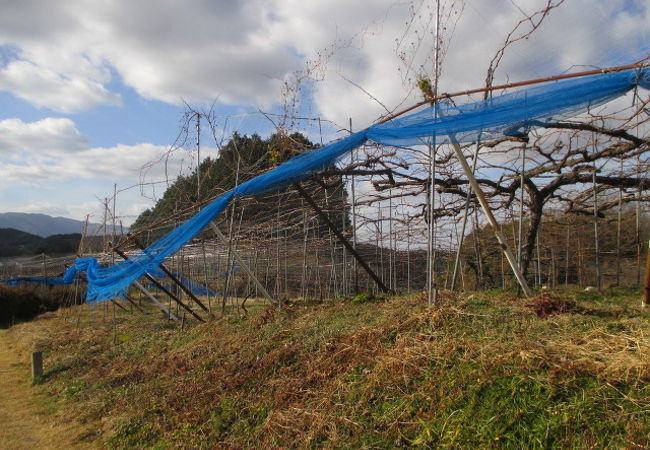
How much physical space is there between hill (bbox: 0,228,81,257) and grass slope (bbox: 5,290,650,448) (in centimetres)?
2968

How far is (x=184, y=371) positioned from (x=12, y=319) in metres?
11.3

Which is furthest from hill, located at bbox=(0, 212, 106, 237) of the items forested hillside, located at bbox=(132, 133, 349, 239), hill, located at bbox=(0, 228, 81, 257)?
forested hillside, located at bbox=(132, 133, 349, 239)

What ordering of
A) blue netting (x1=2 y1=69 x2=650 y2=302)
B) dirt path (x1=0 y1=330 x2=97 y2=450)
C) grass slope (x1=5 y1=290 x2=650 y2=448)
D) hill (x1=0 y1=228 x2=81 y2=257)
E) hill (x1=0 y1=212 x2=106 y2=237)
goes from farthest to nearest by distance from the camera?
hill (x1=0 y1=212 x2=106 y2=237), hill (x1=0 y1=228 x2=81 y2=257), dirt path (x1=0 y1=330 x2=97 y2=450), blue netting (x1=2 y1=69 x2=650 y2=302), grass slope (x1=5 y1=290 x2=650 y2=448)

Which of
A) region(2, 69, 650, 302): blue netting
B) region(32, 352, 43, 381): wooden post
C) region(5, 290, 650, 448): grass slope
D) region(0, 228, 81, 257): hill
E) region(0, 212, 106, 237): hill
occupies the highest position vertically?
region(0, 212, 106, 237): hill

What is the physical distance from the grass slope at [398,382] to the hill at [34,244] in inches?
1168

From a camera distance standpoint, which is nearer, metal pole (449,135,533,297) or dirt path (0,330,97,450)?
metal pole (449,135,533,297)

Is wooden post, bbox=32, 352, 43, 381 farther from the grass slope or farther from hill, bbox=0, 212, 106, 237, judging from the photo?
hill, bbox=0, 212, 106, 237

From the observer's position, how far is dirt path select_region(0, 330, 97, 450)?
421 centimetres

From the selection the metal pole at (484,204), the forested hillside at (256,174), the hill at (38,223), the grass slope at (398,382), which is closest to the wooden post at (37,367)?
the grass slope at (398,382)

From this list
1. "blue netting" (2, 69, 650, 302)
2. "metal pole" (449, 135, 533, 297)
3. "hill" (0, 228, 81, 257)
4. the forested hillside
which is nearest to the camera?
"blue netting" (2, 69, 650, 302)

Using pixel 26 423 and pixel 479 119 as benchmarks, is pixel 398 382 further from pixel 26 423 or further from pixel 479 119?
pixel 26 423

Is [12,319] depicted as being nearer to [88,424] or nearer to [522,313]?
[88,424]

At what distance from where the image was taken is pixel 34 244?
38750 mm

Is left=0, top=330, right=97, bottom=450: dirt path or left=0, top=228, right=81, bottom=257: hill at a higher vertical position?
→ left=0, top=228, right=81, bottom=257: hill
